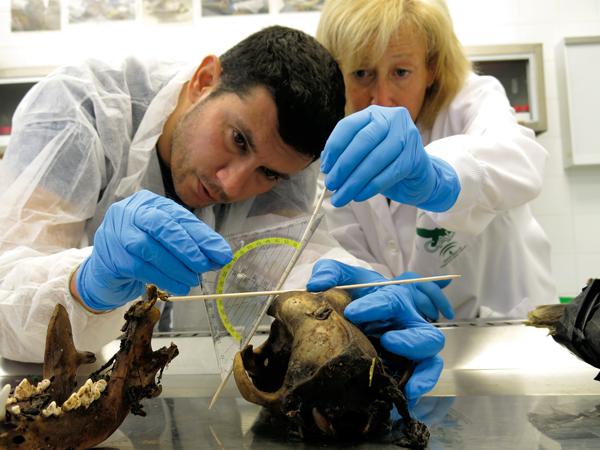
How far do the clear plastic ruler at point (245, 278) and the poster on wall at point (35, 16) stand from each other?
2.29 meters

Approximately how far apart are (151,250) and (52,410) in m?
0.36

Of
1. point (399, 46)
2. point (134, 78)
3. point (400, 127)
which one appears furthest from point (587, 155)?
point (134, 78)

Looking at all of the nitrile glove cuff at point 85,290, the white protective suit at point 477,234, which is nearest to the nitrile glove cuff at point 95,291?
the nitrile glove cuff at point 85,290

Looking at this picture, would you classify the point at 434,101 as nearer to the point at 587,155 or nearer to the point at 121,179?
the point at 121,179

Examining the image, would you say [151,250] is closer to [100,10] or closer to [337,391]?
[337,391]

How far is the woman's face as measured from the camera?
1.62 metres

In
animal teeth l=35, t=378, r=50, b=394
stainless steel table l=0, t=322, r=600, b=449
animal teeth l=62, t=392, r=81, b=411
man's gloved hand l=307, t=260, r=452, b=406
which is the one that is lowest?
stainless steel table l=0, t=322, r=600, b=449

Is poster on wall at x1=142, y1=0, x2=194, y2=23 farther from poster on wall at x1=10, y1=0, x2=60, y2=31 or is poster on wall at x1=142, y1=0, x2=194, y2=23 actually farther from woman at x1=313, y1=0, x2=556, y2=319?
woman at x1=313, y1=0, x2=556, y2=319

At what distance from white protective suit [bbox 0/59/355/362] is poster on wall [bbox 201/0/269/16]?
1.60 metres

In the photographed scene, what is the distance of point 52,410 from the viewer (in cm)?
71

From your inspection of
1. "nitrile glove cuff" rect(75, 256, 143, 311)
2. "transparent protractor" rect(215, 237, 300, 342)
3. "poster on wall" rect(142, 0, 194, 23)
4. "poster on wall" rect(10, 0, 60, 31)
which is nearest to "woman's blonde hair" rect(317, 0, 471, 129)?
"transparent protractor" rect(215, 237, 300, 342)

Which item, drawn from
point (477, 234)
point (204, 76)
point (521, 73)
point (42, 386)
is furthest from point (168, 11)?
point (42, 386)

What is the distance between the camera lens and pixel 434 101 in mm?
1811

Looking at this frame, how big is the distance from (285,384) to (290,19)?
104 inches
